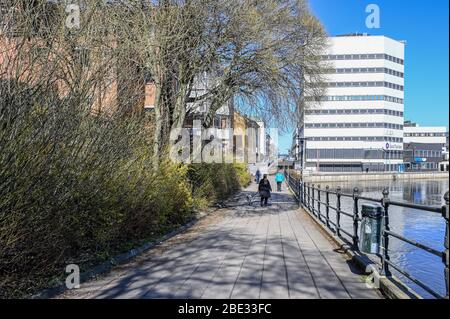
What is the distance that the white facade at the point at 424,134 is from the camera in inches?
5138

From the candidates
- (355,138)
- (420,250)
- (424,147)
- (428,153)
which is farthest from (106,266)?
(424,147)

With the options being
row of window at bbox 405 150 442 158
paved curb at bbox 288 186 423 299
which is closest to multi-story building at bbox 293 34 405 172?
row of window at bbox 405 150 442 158

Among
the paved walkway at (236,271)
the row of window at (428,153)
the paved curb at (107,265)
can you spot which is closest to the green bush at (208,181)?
the paved curb at (107,265)

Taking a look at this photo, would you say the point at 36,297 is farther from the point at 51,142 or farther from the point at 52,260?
the point at 51,142

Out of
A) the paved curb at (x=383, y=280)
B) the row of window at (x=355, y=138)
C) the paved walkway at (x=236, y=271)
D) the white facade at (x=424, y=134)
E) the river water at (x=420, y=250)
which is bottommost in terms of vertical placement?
A: the river water at (x=420, y=250)

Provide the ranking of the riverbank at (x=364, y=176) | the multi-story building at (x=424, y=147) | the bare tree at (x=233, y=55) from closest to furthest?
the bare tree at (x=233, y=55) → the riverbank at (x=364, y=176) → the multi-story building at (x=424, y=147)

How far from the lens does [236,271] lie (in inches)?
272

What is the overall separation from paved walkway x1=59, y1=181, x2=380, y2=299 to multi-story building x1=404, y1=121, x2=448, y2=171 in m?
116

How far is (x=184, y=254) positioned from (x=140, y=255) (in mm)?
802

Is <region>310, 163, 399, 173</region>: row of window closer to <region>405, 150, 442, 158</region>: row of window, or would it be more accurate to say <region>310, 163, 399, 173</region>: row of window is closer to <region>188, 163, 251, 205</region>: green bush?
<region>405, 150, 442, 158</region>: row of window

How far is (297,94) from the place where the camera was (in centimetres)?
1873

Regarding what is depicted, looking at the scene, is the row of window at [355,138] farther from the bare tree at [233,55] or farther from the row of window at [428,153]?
the bare tree at [233,55]

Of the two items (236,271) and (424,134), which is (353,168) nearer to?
(424,134)

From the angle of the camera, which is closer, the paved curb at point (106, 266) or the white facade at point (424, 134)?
the paved curb at point (106, 266)
